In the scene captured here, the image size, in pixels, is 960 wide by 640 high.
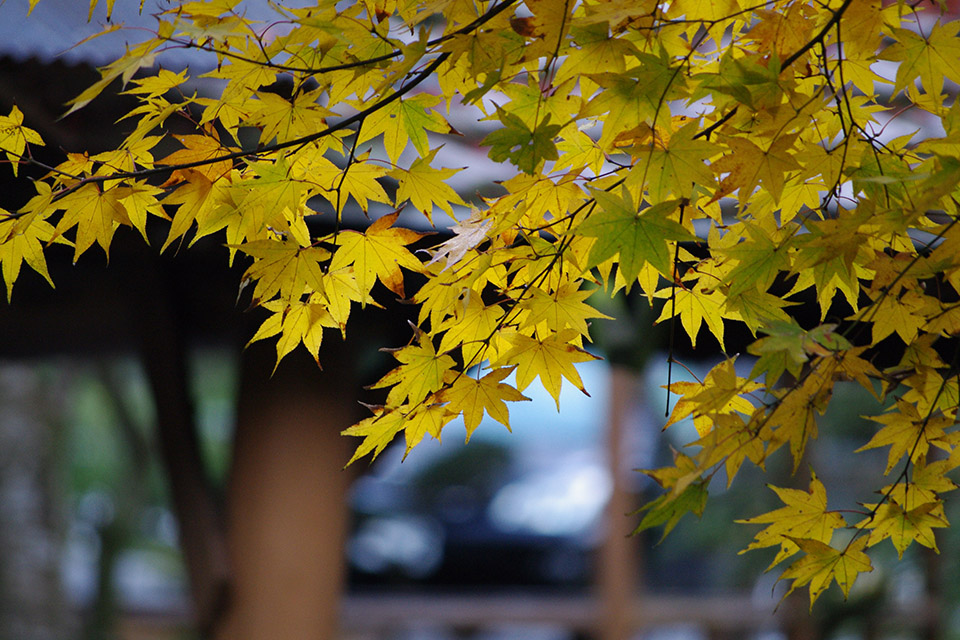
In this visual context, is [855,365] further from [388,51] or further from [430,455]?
[430,455]

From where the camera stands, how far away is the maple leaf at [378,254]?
0.71m

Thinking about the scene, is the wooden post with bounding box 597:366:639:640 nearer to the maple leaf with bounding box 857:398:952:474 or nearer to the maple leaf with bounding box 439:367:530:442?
the maple leaf with bounding box 857:398:952:474

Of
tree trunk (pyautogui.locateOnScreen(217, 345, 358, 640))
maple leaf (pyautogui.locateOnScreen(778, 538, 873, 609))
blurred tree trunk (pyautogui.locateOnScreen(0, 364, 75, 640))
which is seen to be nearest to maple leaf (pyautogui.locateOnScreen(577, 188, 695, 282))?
maple leaf (pyautogui.locateOnScreen(778, 538, 873, 609))

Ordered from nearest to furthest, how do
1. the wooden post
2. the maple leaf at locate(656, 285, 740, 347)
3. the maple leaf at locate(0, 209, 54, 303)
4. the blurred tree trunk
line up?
1. the maple leaf at locate(0, 209, 54, 303)
2. the maple leaf at locate(656, 285, 740, 347)
3. the wooden post
4. the blurred tree trunk

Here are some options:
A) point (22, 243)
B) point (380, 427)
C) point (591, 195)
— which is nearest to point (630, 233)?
point (591, 195)

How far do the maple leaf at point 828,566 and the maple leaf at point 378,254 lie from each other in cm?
44

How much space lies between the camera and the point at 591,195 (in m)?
0.63

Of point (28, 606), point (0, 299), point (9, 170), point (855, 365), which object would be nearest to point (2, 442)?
point (28, 606)

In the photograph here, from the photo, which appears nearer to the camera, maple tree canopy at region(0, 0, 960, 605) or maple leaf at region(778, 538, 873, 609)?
maple tree canopy at region(0, 0, 960, 605)

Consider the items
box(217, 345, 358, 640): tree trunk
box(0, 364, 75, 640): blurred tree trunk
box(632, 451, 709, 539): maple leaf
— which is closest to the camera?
box(632, 451, 709, 539): maple leaf

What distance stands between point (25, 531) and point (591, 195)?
4.47 metres

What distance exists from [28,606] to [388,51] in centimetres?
451

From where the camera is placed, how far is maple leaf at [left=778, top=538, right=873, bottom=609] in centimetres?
71

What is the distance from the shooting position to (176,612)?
5148 mm
